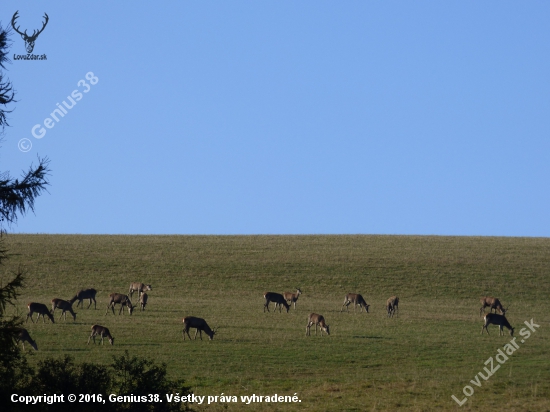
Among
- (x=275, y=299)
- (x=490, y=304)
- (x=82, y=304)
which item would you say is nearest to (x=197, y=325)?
(x=275, y=299)

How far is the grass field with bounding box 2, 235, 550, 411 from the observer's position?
19000 millimetres

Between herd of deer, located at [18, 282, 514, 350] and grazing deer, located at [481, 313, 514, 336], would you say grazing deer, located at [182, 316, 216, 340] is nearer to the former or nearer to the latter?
herd of deer, located at [18, 282, 514, 350]

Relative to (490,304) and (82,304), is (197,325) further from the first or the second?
(490,304)

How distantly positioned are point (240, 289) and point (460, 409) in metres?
26.9

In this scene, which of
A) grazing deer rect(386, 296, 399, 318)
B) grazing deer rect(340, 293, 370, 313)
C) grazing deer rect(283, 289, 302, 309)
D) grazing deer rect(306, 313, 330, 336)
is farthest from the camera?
grazing deer rect(283, 289, 302, 309)

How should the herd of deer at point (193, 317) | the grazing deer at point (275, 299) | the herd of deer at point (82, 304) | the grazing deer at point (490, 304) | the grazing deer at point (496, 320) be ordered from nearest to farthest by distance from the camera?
the herd of deer at point (82, 304) → the herd of deer at point (193, 317) → the grazing deer at point (496, 320) → the grazing deer at point (275, 299) → the grazing deer at point (490, 304)

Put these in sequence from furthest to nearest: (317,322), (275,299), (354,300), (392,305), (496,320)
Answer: (354,300) → (275,299) → (392,305) → (496,320) → (317,322)

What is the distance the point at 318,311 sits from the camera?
113ft

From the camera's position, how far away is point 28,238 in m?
60.5

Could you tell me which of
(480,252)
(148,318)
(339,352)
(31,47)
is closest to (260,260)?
(480,252)

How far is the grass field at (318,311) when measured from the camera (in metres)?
19.0

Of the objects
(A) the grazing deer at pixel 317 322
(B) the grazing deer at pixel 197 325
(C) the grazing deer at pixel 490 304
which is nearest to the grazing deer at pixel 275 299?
(A) the grazing deer at pixel 317 322

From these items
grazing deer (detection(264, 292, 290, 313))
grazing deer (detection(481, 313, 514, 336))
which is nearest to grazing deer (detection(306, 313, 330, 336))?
grazing deer (detection(264, 292, 290, 313))

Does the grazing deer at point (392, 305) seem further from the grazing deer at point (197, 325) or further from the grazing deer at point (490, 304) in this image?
the grazing deer at point (197, 325)
